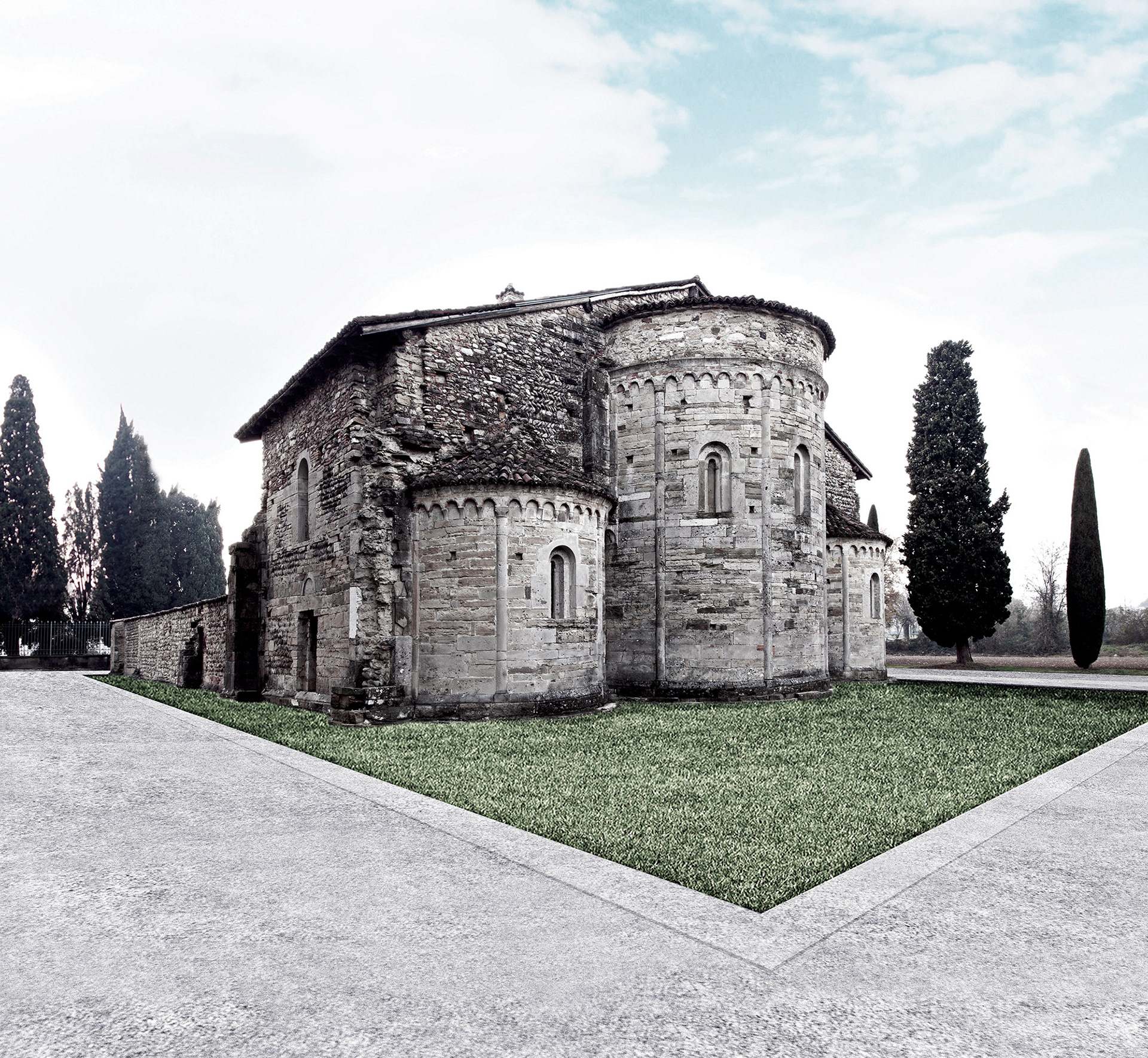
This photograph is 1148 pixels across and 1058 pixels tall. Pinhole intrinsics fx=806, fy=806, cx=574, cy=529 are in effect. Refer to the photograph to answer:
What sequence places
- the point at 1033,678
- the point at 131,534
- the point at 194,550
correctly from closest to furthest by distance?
the point at 1033,678, the point at 131,534, the point at 194,550

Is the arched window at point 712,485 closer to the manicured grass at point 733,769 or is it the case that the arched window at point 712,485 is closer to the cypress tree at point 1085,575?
the manicured grass at point 733,769

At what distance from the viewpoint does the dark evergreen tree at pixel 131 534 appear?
44.0 m

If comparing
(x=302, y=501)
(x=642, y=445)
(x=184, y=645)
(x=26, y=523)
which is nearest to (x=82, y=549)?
(x=26, y=523)

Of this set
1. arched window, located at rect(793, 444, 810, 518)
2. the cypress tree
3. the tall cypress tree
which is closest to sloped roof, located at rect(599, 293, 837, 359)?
arched window, located at rect(793, 444, 810, 518)

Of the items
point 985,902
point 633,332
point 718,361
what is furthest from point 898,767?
point 633,332

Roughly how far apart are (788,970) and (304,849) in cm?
368

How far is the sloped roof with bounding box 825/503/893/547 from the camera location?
22.5 m

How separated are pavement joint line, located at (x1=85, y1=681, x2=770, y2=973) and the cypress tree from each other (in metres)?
30.2

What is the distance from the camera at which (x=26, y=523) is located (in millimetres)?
37156

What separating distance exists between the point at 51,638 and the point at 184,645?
16889mm

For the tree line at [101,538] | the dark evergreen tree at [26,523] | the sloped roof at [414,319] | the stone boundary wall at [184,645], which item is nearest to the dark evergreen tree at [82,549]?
the tree line at [101,538]

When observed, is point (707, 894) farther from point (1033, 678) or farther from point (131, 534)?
point (131, 534)

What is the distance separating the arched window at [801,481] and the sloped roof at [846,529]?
4189mm

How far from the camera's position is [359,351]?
1527cm
